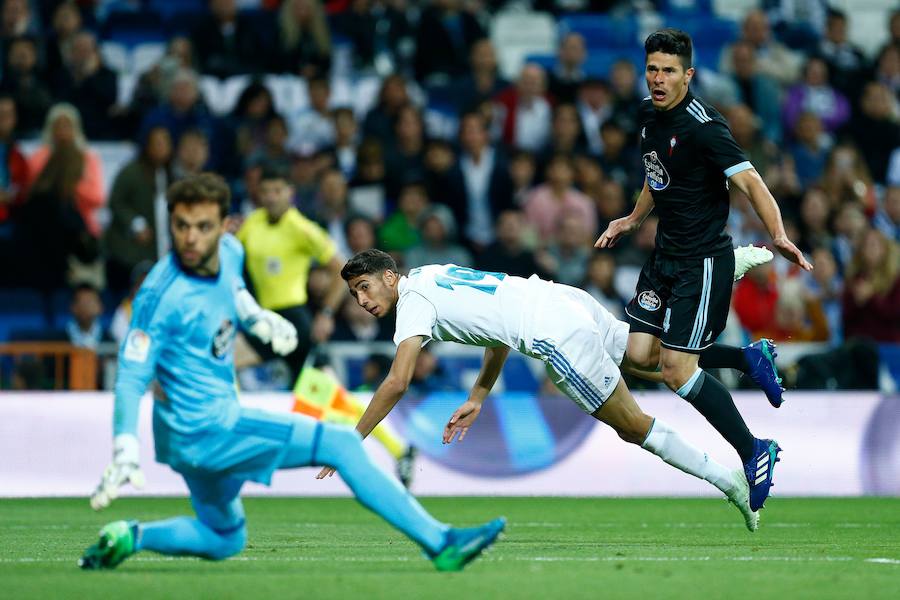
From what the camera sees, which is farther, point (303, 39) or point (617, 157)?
point (303, 39)

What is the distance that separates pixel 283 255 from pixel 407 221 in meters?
3.33

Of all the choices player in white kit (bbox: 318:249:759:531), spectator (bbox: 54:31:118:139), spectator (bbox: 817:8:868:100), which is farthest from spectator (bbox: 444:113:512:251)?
player in white kit (bbox: 318:249:759:531)

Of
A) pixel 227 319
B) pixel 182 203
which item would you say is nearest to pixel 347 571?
pixel 227 319

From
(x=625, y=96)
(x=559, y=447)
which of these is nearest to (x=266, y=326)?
(x=559, y=447)

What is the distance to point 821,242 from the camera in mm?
15336

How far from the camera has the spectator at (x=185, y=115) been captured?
1547 centimetres

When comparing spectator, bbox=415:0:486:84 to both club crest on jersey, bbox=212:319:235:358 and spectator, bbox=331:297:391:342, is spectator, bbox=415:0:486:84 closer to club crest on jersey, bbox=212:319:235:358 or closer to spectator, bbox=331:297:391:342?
spectator, bbox=331:297:391:342

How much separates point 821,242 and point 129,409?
429 inches

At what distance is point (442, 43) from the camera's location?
17.3 metres

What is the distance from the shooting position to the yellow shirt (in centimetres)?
1189

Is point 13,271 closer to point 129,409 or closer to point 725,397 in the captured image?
point 725,397

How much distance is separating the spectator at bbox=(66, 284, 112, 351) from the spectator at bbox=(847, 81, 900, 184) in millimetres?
8542

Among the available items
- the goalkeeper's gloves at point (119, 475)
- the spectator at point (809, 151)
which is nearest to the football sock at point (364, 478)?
the goalkeeper's gloves at point (119, 475)

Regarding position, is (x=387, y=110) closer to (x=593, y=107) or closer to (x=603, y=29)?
(x=593, y=107)
